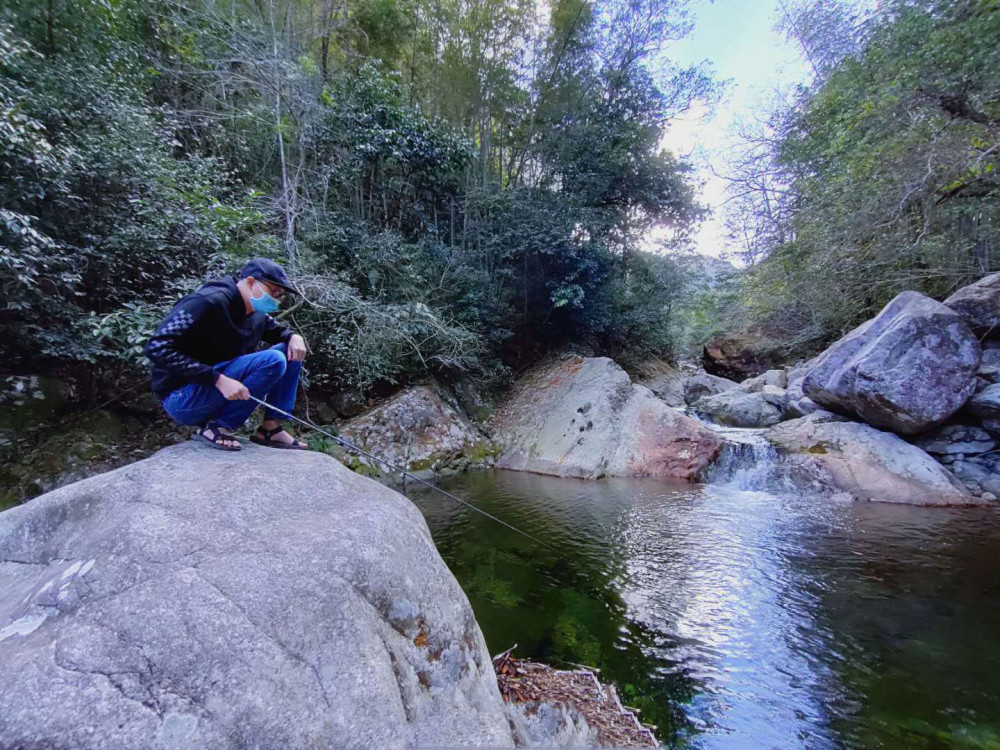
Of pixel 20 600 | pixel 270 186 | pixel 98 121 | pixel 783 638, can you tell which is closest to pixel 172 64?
pixel 270 186

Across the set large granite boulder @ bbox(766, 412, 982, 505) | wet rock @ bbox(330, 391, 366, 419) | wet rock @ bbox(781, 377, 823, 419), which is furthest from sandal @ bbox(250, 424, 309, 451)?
wet rock @ bbox(781, 377, 823, 419)

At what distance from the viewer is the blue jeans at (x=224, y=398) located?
8.23 ft

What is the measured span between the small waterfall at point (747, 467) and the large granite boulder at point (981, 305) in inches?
140

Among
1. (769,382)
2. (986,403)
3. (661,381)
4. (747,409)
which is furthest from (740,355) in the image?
(986,403)

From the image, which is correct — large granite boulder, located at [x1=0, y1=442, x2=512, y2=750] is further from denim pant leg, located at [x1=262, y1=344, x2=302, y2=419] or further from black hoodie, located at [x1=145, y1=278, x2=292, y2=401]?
denim pant leg, located at [x1=262, y1=344, x2=302, y2=419]

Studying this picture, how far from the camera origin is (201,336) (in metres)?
2.54

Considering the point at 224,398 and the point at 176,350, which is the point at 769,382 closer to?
the point at 224,398

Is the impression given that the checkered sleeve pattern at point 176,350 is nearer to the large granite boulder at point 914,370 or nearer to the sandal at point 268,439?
the sandal at point 268,439

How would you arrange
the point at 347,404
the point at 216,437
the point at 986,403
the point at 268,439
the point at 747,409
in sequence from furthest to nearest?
the point at 747,409 → the point at 347,404 → the point at 986,403 → the point at 268,439 → the point at 216,437

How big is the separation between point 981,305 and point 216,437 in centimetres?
1048

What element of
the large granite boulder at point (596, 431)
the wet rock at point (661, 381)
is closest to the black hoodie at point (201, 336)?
the large granite boulder at point (596, 431)

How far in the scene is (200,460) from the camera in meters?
2.40

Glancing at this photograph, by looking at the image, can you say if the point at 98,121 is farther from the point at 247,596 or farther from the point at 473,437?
the point at 473,437

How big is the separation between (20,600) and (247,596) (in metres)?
0.85
